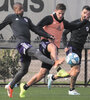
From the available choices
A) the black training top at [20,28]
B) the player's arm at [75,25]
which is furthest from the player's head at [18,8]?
the player's arm at [75,25]

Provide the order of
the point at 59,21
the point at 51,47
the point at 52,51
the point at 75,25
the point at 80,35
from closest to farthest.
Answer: the point at 52,51 < the point at 51,47 < the point at 59,21 < the point at 75,25 < the point at 80,35

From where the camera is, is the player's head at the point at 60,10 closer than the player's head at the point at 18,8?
No

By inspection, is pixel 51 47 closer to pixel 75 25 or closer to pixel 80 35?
pixel 75 25

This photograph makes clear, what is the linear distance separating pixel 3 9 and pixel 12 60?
1594 millimetres

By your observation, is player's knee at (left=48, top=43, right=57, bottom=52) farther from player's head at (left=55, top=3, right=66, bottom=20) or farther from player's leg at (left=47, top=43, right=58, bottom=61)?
player's head at (left=55, top=3, right=66, bottom=20)

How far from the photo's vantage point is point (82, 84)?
1650cm

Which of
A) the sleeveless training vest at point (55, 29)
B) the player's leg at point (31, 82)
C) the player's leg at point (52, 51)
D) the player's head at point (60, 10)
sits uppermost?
the player's head at point (60, 10)

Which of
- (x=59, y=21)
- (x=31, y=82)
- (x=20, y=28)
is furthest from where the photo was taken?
(x=59, y=21)

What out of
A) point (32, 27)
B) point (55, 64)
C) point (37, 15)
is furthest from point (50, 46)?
point (37, 15)

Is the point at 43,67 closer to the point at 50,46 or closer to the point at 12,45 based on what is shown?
the point at 50,46

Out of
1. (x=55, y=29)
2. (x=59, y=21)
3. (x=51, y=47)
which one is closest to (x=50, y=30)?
(x=55, y=29)

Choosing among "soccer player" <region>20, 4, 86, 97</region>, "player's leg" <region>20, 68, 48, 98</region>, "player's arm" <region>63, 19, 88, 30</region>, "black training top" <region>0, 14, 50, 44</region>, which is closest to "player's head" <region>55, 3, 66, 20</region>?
"soccer player" <region>20, 4, 86, 97</region>

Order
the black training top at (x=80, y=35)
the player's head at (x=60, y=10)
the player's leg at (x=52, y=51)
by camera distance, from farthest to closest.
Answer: the black training top at (x=80, y=35) < the player's head at (x=60, y=10) < the player's leg at (x=52, y=51)

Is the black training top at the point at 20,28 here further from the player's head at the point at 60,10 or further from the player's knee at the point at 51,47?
the player's head at the point at 60,10
